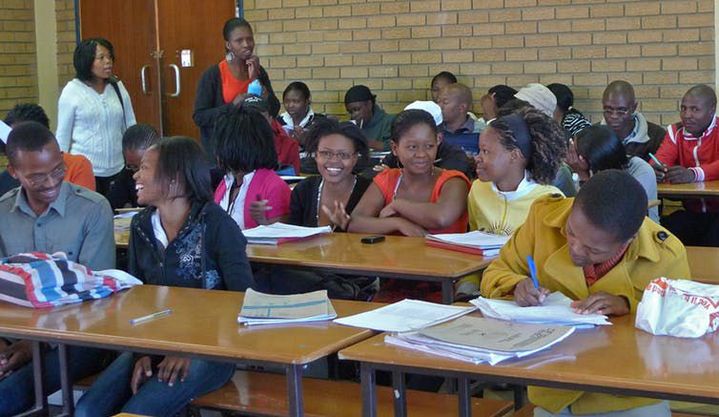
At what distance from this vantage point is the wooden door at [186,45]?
10266 mm

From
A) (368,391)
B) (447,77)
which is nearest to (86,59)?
(447,77)

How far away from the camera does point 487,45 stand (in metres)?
8.99

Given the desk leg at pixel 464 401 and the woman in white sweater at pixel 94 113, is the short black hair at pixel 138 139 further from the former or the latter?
the desk leg at pixel 464 401

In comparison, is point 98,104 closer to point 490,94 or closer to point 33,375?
point 490,94

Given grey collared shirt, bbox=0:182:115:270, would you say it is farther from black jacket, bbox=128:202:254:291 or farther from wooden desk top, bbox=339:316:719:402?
wooden desk top, bbox=339:316:719:402

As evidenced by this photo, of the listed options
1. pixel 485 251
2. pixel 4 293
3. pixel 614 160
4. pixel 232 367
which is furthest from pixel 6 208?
pixel 614 160

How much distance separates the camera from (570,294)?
306 centimetres

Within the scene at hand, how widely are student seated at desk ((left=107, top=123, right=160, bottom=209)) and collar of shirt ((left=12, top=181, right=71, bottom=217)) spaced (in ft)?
6.67

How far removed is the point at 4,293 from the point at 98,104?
4.06 m

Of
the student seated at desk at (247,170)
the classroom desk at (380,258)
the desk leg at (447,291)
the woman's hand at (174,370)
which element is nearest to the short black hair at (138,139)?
the student seated at desk at (247,170)

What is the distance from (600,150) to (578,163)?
13 centimetres

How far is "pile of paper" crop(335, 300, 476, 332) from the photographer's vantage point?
2.87 m

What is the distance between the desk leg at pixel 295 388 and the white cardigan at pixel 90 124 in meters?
4.96

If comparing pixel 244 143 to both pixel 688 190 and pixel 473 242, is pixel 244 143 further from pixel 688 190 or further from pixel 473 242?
pixel 688 190
